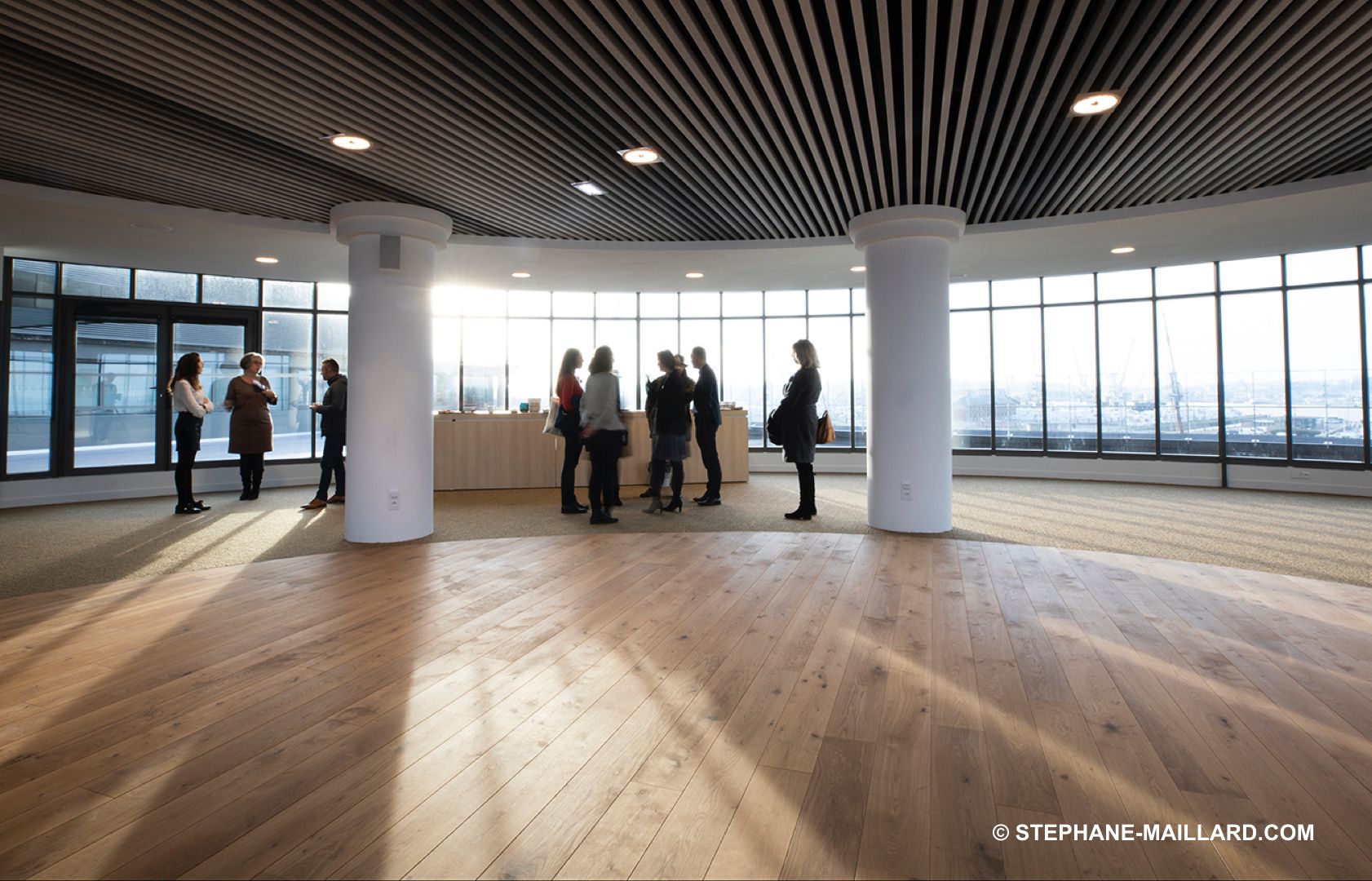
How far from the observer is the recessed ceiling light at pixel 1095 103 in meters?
4.11

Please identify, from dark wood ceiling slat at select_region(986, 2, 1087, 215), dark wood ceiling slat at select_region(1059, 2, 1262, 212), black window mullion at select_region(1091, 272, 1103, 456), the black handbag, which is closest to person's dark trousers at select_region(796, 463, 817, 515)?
the black handbag

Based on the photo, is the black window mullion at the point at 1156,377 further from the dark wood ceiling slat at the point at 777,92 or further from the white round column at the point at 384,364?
the white round column at the point at 384,364

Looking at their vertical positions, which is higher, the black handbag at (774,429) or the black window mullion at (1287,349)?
the black window mullion at (1287,349)

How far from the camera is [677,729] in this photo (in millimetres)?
2500

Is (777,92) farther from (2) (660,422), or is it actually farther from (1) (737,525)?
(1) (737,525)

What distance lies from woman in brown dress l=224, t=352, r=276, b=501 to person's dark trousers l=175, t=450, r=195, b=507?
1.53ft

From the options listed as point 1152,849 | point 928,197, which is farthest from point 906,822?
point 928,197

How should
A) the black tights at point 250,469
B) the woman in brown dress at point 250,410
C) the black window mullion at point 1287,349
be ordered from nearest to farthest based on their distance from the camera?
the woman in brown dress at point 250,410 < the black tights at point 250,469 < the black window mullion at point 1287,349

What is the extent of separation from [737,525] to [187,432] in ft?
20.3

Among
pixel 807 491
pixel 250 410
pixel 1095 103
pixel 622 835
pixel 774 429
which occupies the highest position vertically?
pixel 1095 103

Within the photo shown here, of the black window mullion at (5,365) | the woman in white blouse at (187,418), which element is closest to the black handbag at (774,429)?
the woman in white blouse at (187,418)

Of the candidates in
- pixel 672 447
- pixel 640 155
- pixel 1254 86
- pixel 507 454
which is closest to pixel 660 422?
pixel 672 447

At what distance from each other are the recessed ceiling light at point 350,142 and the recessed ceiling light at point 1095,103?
4.49m

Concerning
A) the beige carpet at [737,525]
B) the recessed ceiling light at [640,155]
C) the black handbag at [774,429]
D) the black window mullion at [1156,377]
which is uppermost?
the recessed ceiling light at [640,155]
